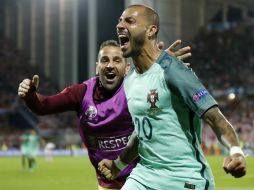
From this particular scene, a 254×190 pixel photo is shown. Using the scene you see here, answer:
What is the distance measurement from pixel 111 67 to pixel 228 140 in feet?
7.19

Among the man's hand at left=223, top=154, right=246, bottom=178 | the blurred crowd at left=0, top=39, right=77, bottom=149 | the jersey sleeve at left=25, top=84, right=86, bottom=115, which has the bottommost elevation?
the blurred crowd at left=0, top=39, right=77, bottom=149

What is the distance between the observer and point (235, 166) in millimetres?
3738

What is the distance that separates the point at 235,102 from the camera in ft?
132

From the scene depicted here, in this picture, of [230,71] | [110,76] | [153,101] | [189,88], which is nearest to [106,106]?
[110,76]

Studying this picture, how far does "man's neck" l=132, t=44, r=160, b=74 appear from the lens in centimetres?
452

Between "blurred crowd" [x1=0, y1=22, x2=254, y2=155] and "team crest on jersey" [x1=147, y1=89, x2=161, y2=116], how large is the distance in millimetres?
33997

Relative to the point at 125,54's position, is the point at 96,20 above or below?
below

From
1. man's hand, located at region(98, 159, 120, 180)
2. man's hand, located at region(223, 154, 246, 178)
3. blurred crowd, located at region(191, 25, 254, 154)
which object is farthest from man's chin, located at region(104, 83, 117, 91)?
blurred crowd, located at region(191, 25, 254, 154)

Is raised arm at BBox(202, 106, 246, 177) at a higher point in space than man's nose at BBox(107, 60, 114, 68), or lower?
higher

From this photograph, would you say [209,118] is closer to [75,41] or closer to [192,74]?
[192,74]

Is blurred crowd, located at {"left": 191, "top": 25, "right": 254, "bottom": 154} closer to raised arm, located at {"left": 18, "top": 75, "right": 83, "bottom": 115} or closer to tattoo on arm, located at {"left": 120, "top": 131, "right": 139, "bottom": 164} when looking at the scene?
raised arm, located at {"left": 18, "top": 75, "right": 83, "bottom": 115}

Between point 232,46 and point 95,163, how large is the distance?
136 ft

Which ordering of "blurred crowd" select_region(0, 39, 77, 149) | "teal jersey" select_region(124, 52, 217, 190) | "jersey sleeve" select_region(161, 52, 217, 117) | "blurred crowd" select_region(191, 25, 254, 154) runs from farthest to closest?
1. "blurred crowd" select_region(0, 39, 77, 149)
2. "blurred crowd" select_region(191, 25, 254, 154)
3. "teal jersey" select_region(124, 52, 217, 190)
4. "jersey sleeve" select_region(161, 52, 217, 117)

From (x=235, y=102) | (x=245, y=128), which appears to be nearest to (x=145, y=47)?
(x=245, y=128)
